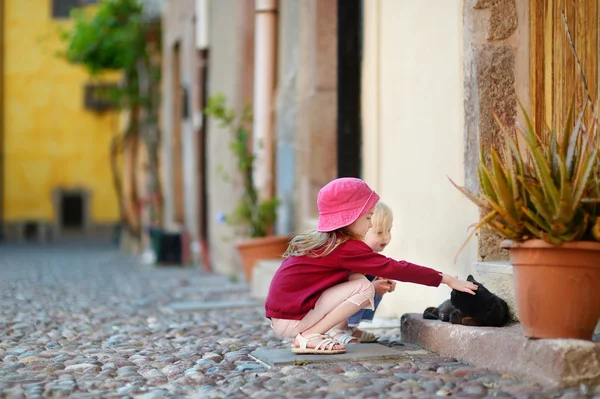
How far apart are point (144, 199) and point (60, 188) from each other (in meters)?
9.98

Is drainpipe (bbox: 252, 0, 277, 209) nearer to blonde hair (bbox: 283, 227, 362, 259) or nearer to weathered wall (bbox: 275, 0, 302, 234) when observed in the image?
weathered wall (bbox: 275, 0, 302, 234)

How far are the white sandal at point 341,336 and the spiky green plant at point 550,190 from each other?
1197 mm

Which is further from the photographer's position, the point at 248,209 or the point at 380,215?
the point at 248,209

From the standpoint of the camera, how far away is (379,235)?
4.46 meters

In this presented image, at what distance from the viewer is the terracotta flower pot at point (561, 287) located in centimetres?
325

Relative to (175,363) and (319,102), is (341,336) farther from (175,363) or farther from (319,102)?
(319,102)

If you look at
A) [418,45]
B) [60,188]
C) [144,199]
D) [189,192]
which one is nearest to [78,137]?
[60,188]

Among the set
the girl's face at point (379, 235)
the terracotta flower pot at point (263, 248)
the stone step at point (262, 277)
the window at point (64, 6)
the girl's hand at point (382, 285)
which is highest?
the window at point (64, 6)

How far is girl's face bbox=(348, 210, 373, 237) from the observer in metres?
4.07

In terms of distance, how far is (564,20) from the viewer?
4.23 meters

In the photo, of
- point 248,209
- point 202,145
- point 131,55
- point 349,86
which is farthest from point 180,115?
point 349,86

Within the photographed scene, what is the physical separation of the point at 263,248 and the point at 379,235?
11.6 ft

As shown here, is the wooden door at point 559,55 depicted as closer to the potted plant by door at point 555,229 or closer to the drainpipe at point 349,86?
the potted plant by door at point 555,229

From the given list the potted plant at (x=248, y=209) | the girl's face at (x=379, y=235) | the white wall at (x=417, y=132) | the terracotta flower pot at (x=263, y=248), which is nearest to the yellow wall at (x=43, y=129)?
the potted plant at (x=248, y=209)
